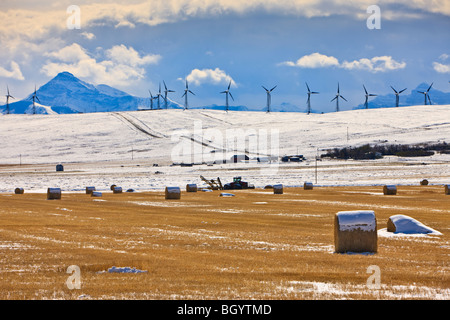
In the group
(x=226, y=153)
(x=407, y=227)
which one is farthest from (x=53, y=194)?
(x=226, y=153)

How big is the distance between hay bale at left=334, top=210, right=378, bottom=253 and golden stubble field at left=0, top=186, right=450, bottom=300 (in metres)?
0.50

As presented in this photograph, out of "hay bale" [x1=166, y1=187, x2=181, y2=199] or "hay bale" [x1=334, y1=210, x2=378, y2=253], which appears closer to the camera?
"hay bale" [x1=334, y1=210, x2=378, y2=253]

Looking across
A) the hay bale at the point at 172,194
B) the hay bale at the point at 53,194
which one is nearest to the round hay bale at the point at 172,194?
the hay bale at the point at 172,194

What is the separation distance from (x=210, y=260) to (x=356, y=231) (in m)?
4.86

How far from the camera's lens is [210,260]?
18031 millimetres

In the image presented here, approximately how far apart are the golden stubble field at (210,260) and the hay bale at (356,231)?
1.65 ft

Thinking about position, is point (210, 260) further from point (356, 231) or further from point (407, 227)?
point (407, 227)

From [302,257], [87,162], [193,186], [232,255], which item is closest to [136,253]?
[232,255]

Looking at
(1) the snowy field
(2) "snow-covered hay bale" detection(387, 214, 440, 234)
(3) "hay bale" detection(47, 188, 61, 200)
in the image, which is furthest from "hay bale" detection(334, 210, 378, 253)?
(1) the snowy field

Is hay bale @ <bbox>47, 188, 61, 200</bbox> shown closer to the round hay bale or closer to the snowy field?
the round hay bale

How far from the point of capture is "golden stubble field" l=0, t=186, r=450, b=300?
13.4 meters

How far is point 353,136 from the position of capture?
169 meters

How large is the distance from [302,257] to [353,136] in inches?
6080
